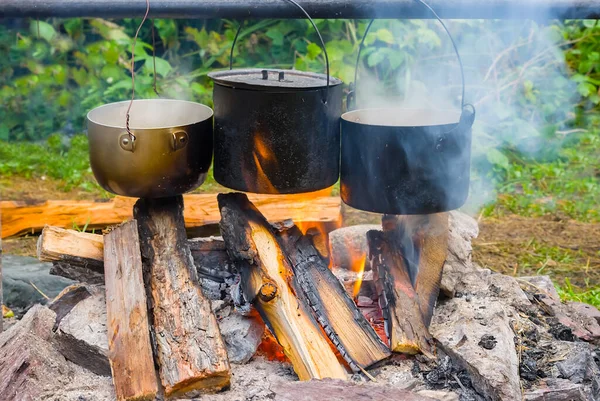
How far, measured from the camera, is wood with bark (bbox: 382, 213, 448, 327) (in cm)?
307

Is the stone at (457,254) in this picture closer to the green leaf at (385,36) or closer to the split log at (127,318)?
the split log at (127,318)

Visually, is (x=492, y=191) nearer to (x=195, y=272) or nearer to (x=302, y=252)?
(x=302, y=252)

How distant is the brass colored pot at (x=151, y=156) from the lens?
2836 millimetres

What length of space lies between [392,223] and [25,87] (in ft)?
14.7

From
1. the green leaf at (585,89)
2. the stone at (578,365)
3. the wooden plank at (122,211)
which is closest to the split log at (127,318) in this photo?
the wooden plank at (122,211)

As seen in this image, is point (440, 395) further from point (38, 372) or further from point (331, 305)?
point (38, 372)

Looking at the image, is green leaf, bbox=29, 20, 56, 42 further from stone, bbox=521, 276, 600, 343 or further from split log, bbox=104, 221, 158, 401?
stone, bbox=521, 276, 600, 343

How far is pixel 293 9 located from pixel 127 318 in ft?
4.56

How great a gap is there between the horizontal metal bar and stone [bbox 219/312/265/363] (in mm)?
1237

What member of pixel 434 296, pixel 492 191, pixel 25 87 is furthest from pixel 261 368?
pixel 25 87

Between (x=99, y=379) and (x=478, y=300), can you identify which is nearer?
(x=99, y=379)

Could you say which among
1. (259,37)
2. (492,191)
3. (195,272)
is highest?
(259,37)

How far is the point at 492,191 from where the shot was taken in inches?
226

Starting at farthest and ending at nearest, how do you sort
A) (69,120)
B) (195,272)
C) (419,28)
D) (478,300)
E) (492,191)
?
(69,120), (419,28), (492,191), (478,300), (195,272)
